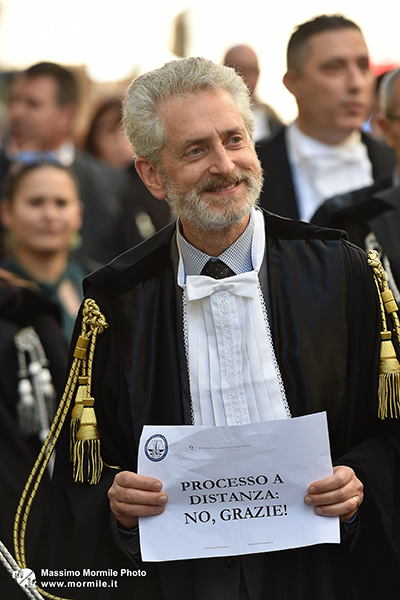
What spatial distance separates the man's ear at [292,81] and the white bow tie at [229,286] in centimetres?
208

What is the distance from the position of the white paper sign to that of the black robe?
0.18 meters

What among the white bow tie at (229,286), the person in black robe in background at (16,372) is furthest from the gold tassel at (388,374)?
the person in black robe in background at (16,372)

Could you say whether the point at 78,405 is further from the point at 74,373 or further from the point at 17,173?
the point at 17,173

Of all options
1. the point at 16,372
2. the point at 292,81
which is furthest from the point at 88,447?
the point at 292,81

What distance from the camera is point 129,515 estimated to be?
7.17 feet

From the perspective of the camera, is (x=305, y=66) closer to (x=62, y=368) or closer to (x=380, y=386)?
(x=62, y=368)

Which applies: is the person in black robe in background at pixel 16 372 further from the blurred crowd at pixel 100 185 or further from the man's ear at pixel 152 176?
the man's ear at pixel 152 176

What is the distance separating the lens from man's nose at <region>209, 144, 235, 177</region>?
7.40 feet

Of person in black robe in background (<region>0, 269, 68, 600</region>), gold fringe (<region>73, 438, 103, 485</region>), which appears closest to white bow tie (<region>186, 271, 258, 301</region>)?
gold fringe (<region>73, 438, 103, 485</region>)

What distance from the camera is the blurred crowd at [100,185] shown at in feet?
12.4

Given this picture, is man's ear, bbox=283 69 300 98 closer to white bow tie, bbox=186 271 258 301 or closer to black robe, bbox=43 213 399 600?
black robe, bbox=43 213 399 600

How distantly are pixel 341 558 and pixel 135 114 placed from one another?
4.81 ft

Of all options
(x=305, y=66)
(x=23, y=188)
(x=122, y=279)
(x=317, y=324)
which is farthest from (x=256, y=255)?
(x=23, y=188)

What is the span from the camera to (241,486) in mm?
2107
